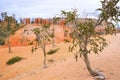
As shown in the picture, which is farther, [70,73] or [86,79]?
[70,73]

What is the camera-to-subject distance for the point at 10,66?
52.8 meters

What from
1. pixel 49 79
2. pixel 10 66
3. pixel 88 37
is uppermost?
pixel 88 37

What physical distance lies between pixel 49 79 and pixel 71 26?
5772mm

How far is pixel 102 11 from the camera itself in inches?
820

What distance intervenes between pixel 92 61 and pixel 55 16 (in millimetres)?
9091

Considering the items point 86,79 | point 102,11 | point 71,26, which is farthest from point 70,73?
point 102,11

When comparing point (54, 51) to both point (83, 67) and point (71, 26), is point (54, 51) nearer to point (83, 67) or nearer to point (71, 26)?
point (83, 67)

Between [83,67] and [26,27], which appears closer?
[83,67]

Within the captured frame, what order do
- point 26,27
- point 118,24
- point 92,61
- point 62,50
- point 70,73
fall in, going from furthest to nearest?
point 26,27 < point 62,50 < point 92,61 < point 70,73 < point 118,24

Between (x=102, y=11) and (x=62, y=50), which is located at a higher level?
(x=102, y=11)

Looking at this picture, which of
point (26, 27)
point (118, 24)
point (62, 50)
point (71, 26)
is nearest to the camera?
point (118, 24)

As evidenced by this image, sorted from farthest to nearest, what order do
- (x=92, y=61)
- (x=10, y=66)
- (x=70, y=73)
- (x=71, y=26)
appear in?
1. (x=10, y=66)
2. (x=92, y=61)
3. (x=70, y=73)
4. (x=71, y=26)

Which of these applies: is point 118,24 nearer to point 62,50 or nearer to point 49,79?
point 49,79

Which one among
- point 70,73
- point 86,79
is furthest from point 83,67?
point 86,79
